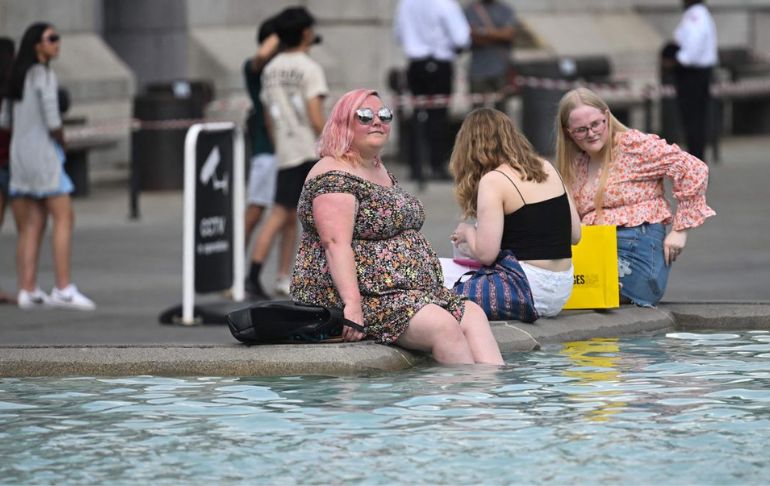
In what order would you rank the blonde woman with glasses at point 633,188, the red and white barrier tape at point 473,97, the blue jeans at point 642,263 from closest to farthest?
the blonde woman with glasses at point 633,188 < the blue jeans at point 642,263 < the red and white barrier tape at point 473,97

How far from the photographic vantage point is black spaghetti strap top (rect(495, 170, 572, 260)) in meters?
8.54

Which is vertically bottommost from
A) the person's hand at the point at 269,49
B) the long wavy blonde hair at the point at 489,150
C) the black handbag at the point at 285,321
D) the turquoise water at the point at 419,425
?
the turquoise water at the point at 419,425

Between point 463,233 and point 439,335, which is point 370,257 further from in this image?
point 463,233

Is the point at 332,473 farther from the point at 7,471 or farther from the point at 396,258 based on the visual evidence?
the point at 396,258

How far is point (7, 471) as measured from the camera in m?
6.01

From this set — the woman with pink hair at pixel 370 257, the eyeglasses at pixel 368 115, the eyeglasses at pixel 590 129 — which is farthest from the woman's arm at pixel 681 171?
the eyeglasses at pixel 368 115

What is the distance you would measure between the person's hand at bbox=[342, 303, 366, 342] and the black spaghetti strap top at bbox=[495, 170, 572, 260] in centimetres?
107

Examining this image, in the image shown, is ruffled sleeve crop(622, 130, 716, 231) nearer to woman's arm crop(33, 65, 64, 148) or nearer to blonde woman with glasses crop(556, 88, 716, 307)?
blonde woman with glasses crop(556, 88, 716, 307)

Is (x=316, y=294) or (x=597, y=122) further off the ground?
(x=597, y=122)

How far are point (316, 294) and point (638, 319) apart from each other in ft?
6.14

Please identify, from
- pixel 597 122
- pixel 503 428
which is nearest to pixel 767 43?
pixel 597 122

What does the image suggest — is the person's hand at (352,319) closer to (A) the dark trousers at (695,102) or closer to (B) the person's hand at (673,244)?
(B) the person's hand at (673,244)

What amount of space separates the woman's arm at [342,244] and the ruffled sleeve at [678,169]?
191 centimetres

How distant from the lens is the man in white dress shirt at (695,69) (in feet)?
64.4
